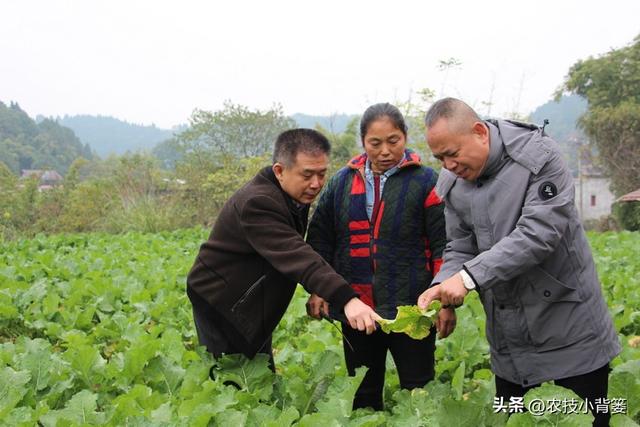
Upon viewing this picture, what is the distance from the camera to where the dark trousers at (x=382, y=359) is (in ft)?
9.66

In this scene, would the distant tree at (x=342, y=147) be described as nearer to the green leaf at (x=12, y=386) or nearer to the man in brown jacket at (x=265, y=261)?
the man in brown jacket at (x=265, y=261)

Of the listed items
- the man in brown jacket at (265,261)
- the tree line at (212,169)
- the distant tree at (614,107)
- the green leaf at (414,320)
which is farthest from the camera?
the distant tree at (614,107)

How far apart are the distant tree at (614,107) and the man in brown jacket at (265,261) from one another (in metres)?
31.7

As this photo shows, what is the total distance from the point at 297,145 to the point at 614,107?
35.6m

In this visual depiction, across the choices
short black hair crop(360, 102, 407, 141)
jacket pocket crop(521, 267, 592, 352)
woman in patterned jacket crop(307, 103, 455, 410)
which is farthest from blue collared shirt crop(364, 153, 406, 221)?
jacket pocket crop(521, 267, 592, 352)

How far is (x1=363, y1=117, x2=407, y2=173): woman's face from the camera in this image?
9.03 feet

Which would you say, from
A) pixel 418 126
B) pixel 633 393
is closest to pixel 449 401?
pixel 633 393

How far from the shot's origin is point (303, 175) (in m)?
2.71

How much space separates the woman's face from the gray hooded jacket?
452 millimetres

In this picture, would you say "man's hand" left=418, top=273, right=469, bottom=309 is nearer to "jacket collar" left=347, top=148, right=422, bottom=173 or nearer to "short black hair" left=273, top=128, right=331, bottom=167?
"jacket collar" left=347, top=148, right=422, bottom=173

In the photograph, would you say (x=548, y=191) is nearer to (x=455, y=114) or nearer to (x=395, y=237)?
(x=455, y=114)

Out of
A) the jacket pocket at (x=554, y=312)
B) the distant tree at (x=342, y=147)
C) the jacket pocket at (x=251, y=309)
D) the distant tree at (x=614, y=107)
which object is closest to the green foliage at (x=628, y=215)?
the distant tree at (x=614, y=107)

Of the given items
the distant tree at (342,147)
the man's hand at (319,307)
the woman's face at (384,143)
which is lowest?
the man's hand at (319,307)

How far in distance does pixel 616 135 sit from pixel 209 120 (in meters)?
25.2
